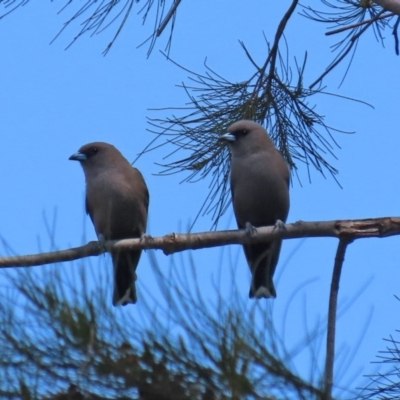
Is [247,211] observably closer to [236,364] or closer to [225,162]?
[225,162]

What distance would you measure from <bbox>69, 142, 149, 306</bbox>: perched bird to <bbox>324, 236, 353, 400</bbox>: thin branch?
2.15 meters

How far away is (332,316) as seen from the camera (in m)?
3.03

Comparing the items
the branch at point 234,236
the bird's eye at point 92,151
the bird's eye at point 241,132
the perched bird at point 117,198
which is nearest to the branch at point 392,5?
the branch at point 234,236

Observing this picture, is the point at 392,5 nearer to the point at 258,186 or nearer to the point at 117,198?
the point at 258,186

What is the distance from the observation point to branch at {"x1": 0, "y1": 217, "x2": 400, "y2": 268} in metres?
3.62

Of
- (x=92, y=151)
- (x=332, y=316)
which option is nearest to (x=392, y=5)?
(x=332, y=316)

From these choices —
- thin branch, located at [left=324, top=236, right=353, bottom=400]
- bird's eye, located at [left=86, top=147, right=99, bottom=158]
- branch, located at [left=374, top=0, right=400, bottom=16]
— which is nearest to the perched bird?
bird's eye, located at [left=86, top=147, right=99, bottom=158]

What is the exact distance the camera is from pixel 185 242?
3.98m

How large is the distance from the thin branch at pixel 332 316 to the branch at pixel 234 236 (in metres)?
0.07

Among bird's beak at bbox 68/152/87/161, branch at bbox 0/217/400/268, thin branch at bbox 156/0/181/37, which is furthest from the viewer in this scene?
bird's beak at bbox 68/152/87/161

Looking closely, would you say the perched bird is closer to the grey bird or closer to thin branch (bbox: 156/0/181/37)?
the grey bird

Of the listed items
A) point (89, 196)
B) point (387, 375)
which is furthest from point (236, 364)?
point (89, 196)

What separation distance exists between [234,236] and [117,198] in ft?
5.51

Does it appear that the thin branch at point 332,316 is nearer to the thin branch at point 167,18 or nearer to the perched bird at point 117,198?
the thin branch at point 167,18
